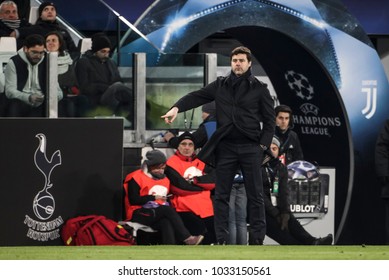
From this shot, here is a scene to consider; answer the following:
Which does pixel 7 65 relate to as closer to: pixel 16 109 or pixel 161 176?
pixel 16 109

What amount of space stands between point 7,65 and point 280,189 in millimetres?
3198

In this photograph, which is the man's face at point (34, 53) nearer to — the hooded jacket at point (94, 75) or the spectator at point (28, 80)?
the spectator at point (28, 80)

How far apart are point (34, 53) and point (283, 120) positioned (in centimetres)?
296

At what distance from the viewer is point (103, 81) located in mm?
15781

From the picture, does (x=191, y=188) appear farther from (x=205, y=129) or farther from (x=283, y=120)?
(x=283, y=120)

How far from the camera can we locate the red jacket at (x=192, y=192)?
1527cm

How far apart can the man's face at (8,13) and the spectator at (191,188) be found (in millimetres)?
2544

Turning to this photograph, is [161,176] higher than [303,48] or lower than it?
lower

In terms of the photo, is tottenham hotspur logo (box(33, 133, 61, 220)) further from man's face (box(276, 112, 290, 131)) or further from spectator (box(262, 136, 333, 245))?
man's face (box(276, 112, 290, 131))

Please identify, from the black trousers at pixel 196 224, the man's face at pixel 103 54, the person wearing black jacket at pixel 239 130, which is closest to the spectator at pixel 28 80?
the man's face at pixel 103 54

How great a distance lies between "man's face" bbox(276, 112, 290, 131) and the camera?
54.6ft

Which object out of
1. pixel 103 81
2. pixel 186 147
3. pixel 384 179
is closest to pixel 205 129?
pixel 186 147

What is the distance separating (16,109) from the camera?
15289 millimetres
